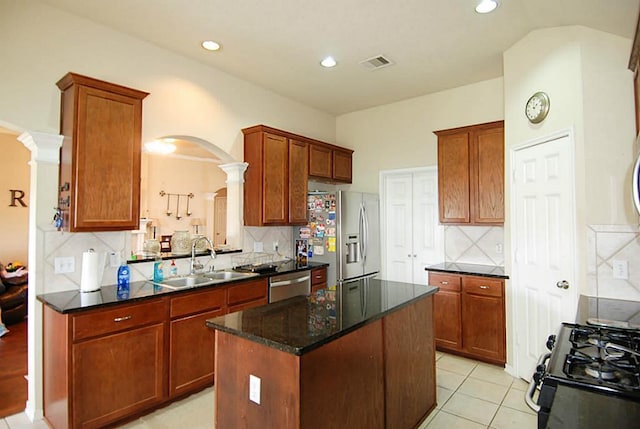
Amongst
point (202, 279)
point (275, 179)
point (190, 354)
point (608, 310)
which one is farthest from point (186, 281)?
point (608, 310)

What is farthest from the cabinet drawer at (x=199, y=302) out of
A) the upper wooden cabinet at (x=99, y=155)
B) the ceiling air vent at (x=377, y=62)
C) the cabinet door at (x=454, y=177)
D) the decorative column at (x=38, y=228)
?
the ceiling air vent at (x=377, y=62)

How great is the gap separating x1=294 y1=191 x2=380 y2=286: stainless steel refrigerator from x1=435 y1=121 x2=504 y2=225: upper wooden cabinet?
3.47ft

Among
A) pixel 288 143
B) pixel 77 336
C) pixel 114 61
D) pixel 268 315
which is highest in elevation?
pixel 114 61

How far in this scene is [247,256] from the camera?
4.18 meters

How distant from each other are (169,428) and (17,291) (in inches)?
163

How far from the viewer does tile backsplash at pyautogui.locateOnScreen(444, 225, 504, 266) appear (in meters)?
4.04

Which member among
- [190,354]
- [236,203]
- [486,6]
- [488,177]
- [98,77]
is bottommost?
[190,354]

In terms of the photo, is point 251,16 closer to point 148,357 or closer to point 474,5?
point 474,5

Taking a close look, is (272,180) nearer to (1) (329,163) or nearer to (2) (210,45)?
(1) (329,163)

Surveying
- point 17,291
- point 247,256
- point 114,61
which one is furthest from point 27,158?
point 247,256

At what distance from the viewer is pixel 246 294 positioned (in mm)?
3420

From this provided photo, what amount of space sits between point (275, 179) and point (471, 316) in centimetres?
259

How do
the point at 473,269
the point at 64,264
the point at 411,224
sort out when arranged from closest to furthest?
the point at 64,264 → the point at 473,269 → the point at 411,224

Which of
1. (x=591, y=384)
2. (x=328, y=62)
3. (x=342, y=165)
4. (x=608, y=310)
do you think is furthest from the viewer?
(x=342, y=165)
